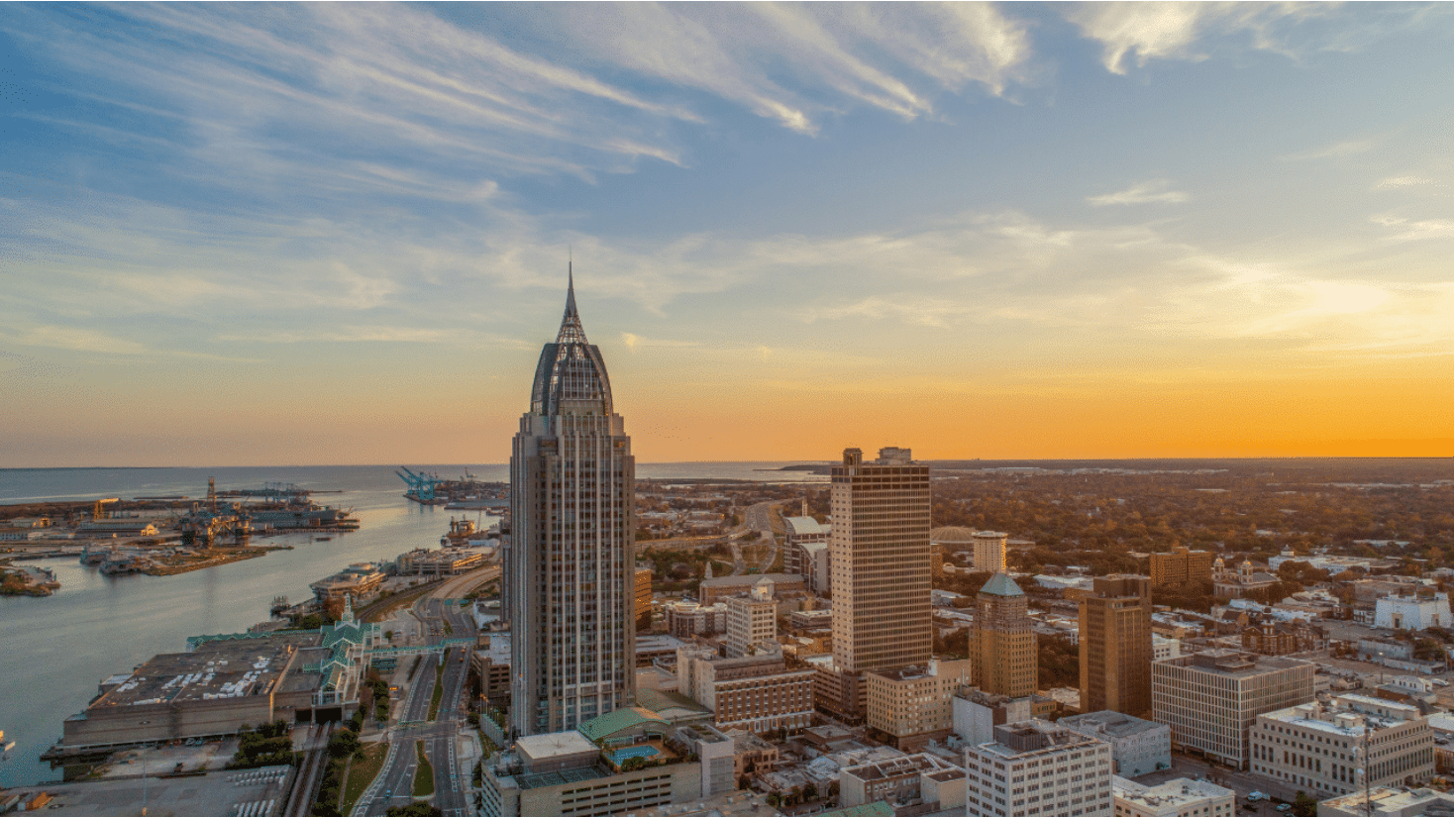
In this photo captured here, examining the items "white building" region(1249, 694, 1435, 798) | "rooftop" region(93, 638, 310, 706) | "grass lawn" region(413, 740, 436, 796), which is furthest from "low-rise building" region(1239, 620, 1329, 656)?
"rooftop" region(93, 638, 310, 706)

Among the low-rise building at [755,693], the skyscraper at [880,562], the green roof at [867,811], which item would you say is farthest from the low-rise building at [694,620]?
the green roof at [867,811]

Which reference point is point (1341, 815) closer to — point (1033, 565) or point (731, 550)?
point (1033, 565)

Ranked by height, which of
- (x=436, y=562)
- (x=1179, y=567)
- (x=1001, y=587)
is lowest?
(x=436, y=562)

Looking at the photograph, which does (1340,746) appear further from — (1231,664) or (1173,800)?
(1173,800)

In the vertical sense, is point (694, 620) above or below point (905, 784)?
below

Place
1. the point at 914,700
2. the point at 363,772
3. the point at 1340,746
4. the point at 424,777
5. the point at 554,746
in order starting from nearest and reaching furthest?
the point at 554,746 < the point at 1340,746 < the point at 424,777 < the point at 363,772 < the point at 914,700

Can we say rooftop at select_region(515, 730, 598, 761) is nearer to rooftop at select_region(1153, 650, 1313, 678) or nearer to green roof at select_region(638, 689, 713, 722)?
green roof at select_region(638, 689, 713, 722)

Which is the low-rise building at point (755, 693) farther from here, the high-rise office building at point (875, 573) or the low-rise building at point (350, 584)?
Answer: the low-rise building at point (350, 584)

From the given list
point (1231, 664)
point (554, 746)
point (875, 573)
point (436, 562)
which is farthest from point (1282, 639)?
point (436, 562)
